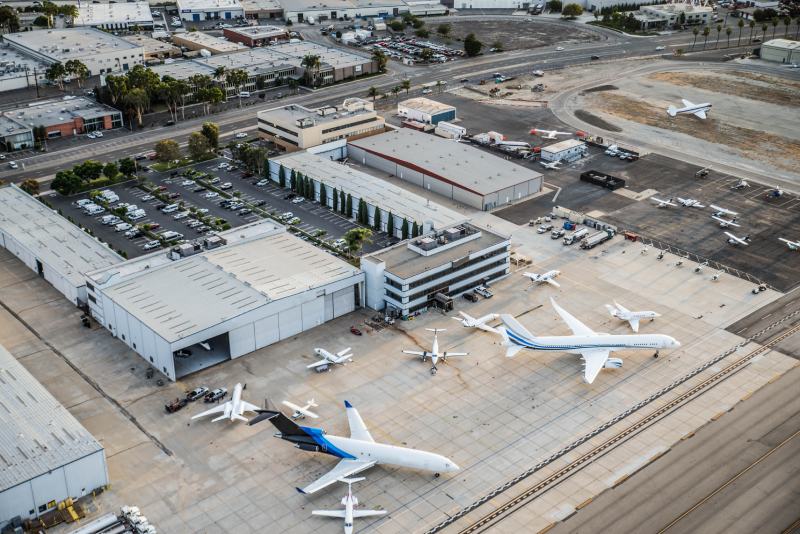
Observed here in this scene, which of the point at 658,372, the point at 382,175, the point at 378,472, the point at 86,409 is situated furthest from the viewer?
the point at 382,175

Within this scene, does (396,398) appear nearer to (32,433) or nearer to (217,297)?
(217,297)

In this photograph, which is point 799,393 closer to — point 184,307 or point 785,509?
point 785,509

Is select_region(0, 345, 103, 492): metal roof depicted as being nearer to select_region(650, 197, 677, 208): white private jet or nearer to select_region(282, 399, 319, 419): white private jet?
select_region(282, 399, 319, 419): white private jet

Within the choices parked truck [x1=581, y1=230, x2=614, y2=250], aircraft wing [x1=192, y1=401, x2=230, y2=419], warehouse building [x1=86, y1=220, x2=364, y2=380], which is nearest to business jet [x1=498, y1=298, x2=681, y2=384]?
warehouse building [x1=86, y1=220, x2=364, y2=380]

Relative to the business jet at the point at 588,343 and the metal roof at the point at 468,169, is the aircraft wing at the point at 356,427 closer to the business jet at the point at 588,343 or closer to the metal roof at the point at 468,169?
the business jet at the point at 588,343

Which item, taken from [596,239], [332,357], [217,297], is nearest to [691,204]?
[596,239]

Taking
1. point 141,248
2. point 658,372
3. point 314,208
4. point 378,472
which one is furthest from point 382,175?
point 378,472
